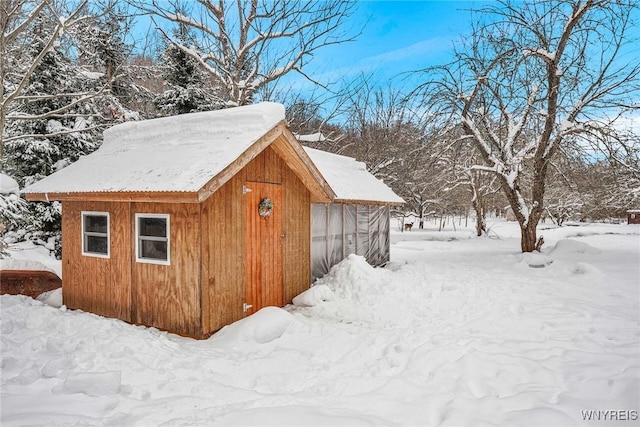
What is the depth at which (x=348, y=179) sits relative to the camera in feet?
33.0

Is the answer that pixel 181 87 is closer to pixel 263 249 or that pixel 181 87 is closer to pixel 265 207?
pixel 265 207

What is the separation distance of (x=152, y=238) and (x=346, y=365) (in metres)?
3.41

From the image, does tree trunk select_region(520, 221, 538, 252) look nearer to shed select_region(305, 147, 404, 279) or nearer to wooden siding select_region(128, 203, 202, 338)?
shed select_region(305, 147, 404, 279)

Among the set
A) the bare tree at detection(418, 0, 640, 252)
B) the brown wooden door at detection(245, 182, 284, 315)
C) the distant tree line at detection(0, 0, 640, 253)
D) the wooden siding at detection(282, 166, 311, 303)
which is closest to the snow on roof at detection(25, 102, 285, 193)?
the brown wooden door at detection(245, 182, 284, 315)

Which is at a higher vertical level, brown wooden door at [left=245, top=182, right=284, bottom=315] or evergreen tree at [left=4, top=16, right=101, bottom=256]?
evergreen tree at [left=4, top=16, right=101, bottom=256]

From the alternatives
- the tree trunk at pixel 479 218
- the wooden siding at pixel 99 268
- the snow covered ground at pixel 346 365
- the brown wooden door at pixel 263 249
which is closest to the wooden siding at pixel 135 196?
the wooden siding at pixel 99 268

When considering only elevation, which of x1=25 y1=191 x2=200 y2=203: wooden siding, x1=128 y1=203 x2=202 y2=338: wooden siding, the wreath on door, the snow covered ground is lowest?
the snow covered ground

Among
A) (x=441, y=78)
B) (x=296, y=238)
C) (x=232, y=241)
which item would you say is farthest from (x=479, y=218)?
(x=232, y=241)

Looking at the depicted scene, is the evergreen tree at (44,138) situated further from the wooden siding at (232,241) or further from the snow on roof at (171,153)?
the wooden siding at (232,241)

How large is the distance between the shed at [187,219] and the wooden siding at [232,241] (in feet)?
0.05

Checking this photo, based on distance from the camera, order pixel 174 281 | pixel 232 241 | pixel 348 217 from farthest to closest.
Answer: pixel 348 217
pixel 232 241
pixel 174 281

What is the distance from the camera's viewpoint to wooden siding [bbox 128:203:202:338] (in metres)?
5.09

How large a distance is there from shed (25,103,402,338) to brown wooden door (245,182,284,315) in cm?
2

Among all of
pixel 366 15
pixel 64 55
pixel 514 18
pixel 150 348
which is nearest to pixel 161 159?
pixel 150 348
